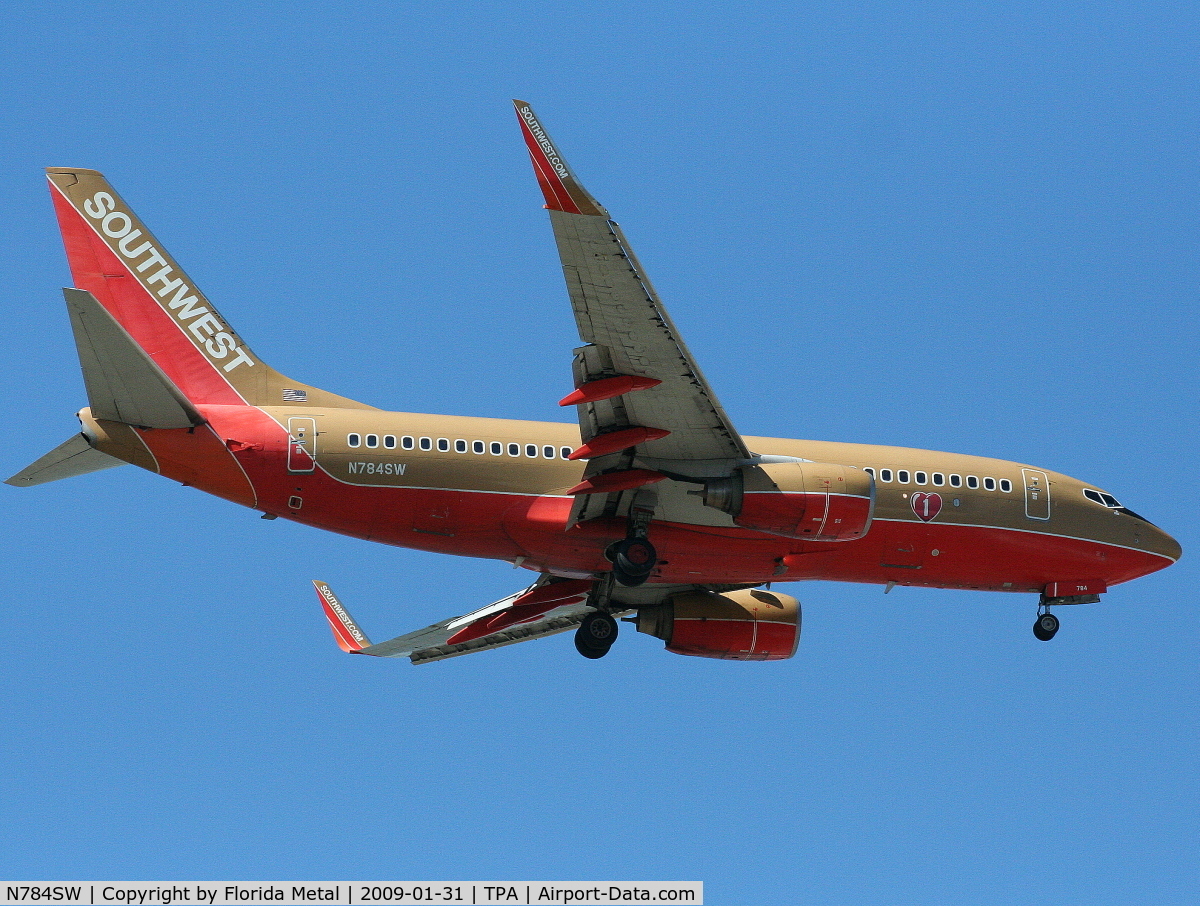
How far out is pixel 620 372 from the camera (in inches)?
916

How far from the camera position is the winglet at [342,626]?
34.2 metres

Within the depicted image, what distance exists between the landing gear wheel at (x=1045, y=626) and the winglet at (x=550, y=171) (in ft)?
53.1

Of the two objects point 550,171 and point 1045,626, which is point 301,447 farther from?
point 1045,626

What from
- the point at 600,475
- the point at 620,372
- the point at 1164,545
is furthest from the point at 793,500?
the point at 1164,545

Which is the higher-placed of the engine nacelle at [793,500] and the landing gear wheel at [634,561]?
the engine nacelle at [793,500]

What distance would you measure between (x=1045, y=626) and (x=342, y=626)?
16385mm

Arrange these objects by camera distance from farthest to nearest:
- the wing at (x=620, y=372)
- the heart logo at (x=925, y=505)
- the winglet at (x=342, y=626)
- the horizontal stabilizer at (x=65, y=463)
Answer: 1. the winglet at (x=342, y=626)
2. the heart logo at (x=925, y=505)
3. the horizontal stabilizer at (x=65, y=463)
4. the wing at (x=620, y=372)

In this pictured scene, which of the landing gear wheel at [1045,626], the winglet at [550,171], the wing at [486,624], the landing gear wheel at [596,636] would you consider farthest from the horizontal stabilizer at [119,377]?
the landing gear wheel at [1045,626]

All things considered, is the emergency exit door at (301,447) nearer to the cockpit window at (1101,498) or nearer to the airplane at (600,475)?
the airplane at (600,475)

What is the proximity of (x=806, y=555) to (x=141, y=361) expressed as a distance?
43.4 ft

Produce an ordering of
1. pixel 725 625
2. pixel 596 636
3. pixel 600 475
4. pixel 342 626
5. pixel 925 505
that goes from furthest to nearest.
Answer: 1. pixel 342 626
2. pixel 725 625
3. pixel 596 636
4. pixel 925 505
5. pixel 600 475

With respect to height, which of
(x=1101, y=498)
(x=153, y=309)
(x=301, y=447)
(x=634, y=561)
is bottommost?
(x=634, y=561)

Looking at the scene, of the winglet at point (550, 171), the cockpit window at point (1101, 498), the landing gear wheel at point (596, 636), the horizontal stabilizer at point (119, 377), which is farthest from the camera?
the cockpit window at point (1101, 498)

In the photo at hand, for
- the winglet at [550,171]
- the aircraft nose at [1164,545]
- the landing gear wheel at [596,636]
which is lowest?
the landing gear wheel at [596,636]
